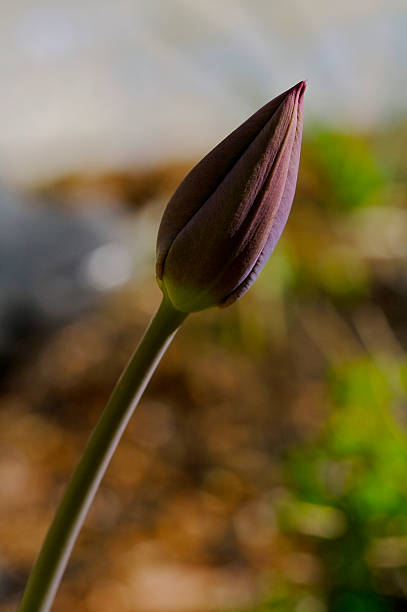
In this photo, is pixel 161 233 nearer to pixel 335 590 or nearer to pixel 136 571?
pixel 335 590

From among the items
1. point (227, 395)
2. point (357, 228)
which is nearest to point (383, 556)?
point (227, 395)

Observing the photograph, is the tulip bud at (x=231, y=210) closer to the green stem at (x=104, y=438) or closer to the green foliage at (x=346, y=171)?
the green stem at (x=104, y=438)

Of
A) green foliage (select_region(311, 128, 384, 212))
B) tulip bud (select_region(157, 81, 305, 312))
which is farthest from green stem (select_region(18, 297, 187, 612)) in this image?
green foliage (select_region(311, 128, 384, 212))

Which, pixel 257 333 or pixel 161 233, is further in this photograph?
pixel 257 333

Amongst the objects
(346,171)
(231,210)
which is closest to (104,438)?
(231,210)

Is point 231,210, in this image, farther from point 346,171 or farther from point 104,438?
point 346,171

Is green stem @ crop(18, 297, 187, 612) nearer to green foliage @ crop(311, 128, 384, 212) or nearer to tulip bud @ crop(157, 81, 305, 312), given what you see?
tulip bud @ crop(157, 81, 305, 312)

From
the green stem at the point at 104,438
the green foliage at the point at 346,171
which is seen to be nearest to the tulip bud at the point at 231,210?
the green stem at the point at 104,438
